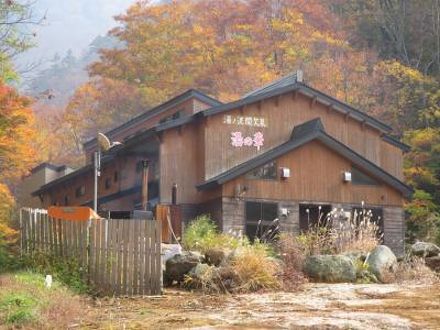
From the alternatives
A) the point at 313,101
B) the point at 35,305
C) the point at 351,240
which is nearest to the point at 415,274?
the point at 351,240

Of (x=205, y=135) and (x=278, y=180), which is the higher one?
(x=205, y=135)

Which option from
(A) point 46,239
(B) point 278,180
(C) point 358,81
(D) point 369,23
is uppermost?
(D) point 369,23

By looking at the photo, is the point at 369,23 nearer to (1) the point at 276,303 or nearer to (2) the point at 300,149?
(2) the point at 300,149

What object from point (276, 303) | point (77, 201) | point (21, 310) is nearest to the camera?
point (21, 310)

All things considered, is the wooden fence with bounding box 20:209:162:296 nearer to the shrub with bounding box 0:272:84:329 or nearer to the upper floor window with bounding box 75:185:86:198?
the shrub with bounding box 0:272:84:329

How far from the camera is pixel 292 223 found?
23.9m

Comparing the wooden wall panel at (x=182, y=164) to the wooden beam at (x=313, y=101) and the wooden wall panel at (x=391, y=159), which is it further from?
the wooden wall panel at (x=391, y=159)

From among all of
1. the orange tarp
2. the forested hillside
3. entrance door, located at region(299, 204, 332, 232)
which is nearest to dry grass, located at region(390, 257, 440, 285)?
the orange tarp

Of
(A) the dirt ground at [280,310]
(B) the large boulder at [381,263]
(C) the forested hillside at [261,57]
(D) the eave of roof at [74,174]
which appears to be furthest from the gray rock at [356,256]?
(C) the forested hillside at [261,57]

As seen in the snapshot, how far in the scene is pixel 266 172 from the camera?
78.4 ft

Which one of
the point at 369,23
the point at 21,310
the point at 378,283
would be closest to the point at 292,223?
the point at 378,283

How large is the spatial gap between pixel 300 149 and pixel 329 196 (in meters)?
2.23

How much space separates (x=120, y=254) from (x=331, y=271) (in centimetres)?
500

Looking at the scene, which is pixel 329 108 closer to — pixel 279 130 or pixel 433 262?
pixel 279 130
